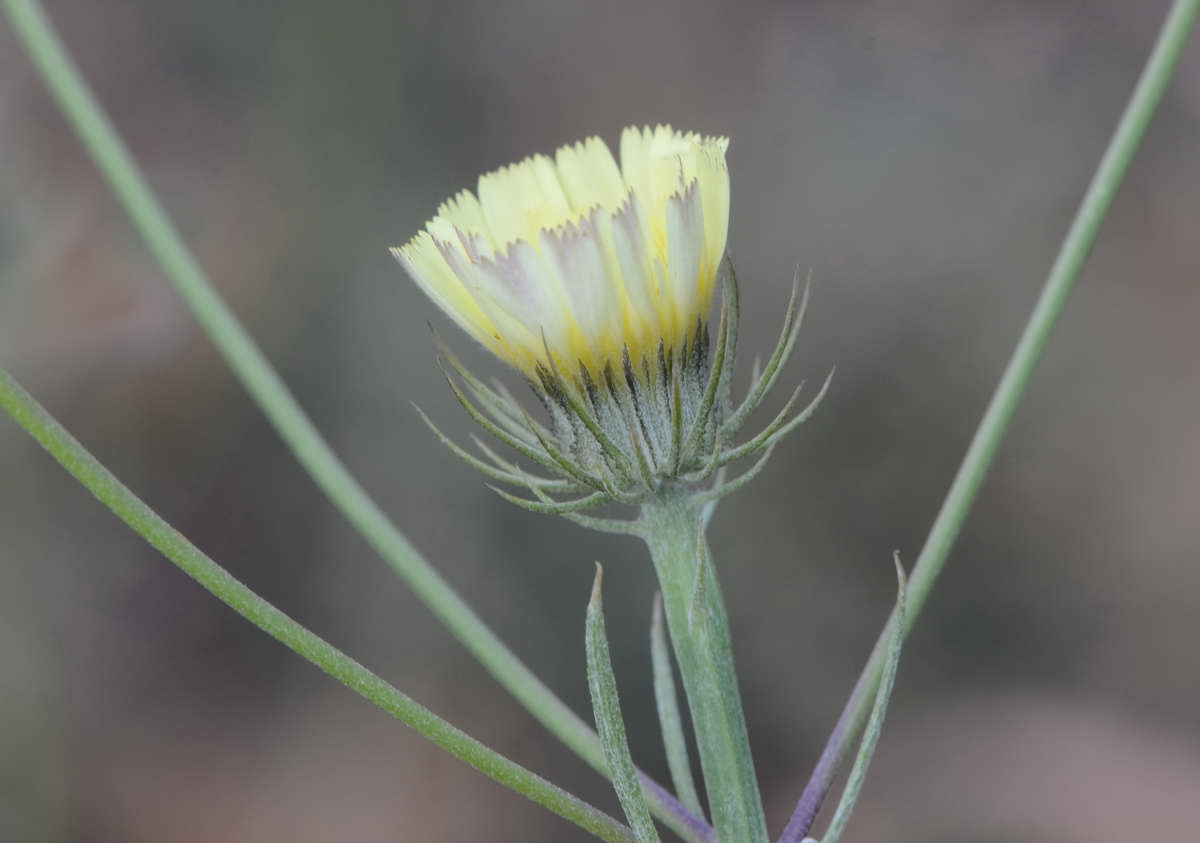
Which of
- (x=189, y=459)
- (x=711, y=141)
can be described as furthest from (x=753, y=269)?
(x=711, y=141)

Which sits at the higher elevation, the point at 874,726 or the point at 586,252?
the point at 586,252

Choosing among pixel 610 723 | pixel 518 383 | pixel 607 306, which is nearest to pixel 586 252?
pixel 607 306

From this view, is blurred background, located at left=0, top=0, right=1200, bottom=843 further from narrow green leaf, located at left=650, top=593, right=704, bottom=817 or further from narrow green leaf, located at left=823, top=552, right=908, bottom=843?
narrow green leaf, located at left=823, top=552, right=908, bottom=843

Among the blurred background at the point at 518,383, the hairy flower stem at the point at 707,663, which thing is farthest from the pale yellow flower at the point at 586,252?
the blurred background at the point at 518,383

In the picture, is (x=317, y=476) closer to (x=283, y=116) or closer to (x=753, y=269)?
(x=753, y=269)

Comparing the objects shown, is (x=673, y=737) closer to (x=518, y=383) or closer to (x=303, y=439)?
(x=303, y=439)

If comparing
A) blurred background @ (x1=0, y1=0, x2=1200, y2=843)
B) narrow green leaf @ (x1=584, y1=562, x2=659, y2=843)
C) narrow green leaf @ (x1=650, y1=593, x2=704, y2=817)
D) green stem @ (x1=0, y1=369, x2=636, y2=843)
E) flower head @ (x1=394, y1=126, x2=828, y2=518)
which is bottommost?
green stem @ (x1=0, y1=369, x2=636, y2=843)

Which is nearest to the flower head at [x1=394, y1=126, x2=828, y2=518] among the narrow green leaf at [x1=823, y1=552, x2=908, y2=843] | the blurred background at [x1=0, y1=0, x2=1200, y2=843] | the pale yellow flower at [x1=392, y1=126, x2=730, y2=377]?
the pale yellow flower at [x1=392, y1=126, x2=730, y2=377]
